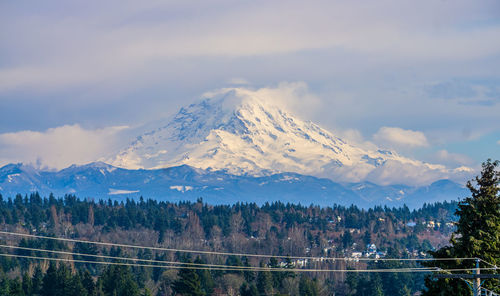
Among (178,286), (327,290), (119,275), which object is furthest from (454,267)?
(327,290)

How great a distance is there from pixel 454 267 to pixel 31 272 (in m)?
117

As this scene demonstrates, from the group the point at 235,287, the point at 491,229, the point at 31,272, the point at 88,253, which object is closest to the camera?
the point at 491,229

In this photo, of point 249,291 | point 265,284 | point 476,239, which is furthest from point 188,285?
point 476,239

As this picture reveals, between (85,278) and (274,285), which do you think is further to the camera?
(274,285)

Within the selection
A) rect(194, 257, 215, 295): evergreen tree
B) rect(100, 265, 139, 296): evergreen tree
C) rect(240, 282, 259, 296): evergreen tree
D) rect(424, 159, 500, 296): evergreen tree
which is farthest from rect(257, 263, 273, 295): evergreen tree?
rect(424, 159, 500, 296): evergreen tree

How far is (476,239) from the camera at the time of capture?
6131 centimetres

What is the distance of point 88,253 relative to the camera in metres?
186

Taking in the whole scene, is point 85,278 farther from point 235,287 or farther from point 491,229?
point 491,229

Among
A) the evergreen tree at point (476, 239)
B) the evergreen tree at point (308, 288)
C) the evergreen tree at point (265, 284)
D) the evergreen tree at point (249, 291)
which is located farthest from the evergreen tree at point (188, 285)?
the evergreen tree at point (476, 239)

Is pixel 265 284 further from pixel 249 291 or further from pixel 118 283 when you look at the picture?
pixel 118 283

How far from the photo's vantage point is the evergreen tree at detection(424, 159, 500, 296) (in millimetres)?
61562

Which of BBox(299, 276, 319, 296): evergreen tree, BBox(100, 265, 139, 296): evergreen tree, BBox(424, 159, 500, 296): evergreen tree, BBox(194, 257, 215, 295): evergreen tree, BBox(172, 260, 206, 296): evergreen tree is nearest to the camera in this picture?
BBox(424, 159, 500, 296): evergreen tree

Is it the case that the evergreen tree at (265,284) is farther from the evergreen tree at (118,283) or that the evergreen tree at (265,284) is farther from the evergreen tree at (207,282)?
the evergreen tree at (118,283)

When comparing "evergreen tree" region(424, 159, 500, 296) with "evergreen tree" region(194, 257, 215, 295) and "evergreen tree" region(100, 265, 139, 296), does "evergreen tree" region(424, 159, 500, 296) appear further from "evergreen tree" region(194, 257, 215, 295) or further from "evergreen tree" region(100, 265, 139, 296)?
"evergreen tree" region(194, 257, 215, 295)
